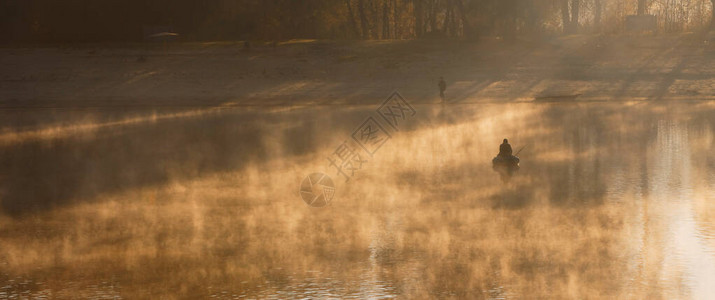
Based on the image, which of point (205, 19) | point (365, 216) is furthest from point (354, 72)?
point (365, 216)

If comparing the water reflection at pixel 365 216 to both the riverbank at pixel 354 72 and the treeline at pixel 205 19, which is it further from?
the treeline at pixel 205 19

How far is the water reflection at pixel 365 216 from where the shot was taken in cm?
1132

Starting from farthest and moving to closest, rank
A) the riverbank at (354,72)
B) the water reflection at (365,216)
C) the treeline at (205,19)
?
the treeline at (205,19) < the riverbank at (354,72) < the water reflection at (365,216)

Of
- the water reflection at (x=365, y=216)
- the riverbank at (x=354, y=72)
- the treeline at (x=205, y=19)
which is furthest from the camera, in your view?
the treeline at (x=205, y=19)

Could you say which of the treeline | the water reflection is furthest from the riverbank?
the water reflection

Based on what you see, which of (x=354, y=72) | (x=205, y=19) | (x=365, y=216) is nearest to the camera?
(x=365, y=216)

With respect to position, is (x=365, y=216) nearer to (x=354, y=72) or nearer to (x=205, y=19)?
(x=354, y=72)

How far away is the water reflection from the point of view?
11.3 meters

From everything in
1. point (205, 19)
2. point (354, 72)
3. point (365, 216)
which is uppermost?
point (205, 19)

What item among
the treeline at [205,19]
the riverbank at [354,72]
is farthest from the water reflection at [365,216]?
the treeline at [205,19]

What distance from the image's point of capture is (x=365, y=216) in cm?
1526

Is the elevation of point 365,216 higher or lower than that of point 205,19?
lower

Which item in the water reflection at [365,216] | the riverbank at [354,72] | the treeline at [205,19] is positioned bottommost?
the water reflection at [365,216]

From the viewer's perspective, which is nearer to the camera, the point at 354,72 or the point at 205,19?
the point at 354,72
